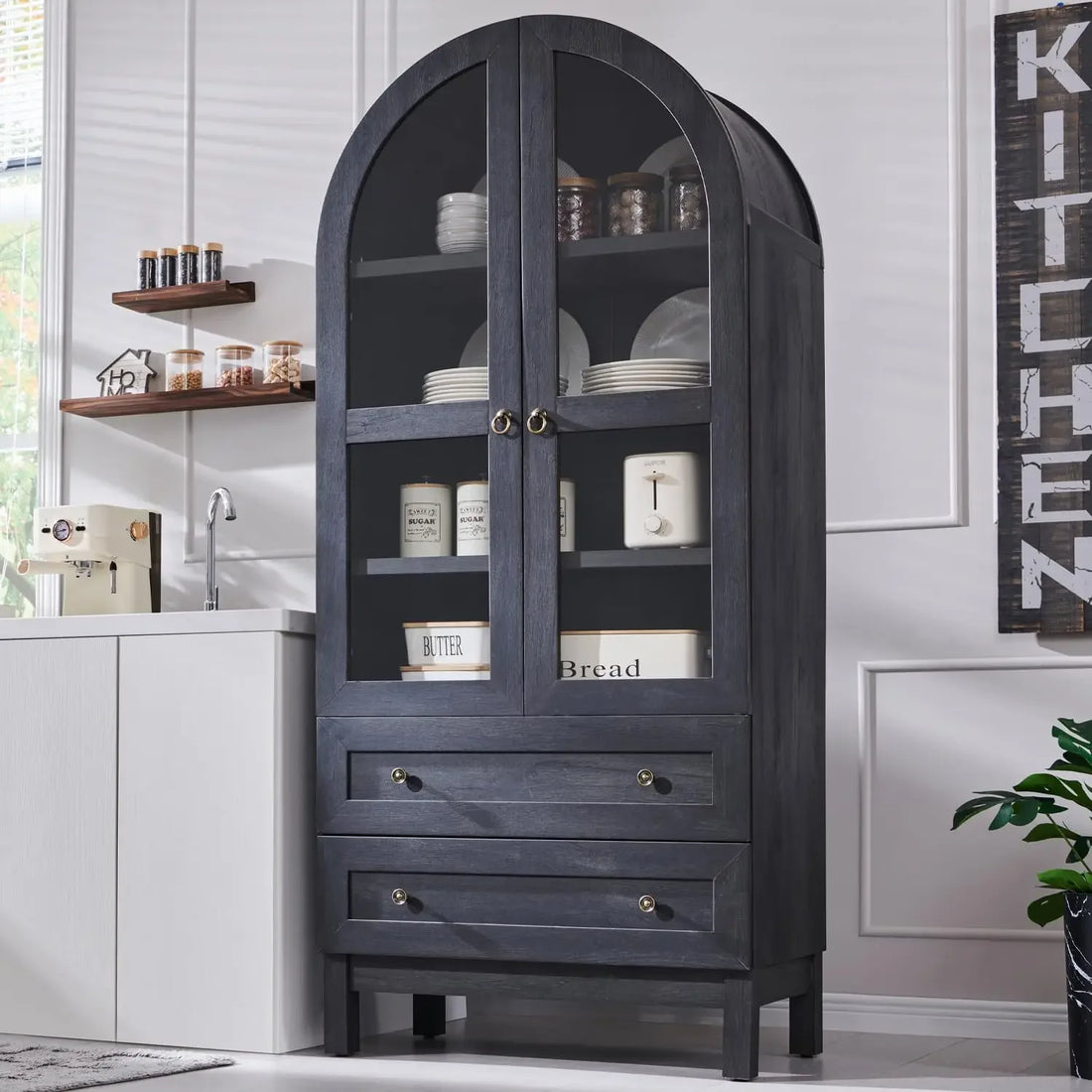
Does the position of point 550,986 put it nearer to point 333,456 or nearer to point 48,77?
point 333,456

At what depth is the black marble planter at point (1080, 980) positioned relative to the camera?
2549mm

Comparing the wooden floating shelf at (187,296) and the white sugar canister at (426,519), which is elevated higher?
the wooden floating shelf at (187,296)

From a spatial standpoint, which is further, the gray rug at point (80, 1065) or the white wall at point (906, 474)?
the white wall at point (906, 474)

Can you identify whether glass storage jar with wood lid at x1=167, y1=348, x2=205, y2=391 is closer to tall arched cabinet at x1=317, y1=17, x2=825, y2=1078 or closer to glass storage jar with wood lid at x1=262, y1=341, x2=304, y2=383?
glass storage jar with wood lid at x1=262, y1=341, x2=304, y2=383

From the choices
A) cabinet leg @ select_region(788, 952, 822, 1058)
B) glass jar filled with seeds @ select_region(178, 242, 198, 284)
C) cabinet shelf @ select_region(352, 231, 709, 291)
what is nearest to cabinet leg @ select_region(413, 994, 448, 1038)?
cabinet leg @ select_region(788, 952, 822, 1058)

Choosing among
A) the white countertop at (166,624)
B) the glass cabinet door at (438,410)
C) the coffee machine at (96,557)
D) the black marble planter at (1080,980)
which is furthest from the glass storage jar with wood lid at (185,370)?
the black marble planter at (1080,980)

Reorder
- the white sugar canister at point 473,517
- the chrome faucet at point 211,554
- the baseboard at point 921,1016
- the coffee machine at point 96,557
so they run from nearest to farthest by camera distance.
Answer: the white sugar canister at point 473,517, the baseboard at point 921,1016, the chrome faucet at point 211,554, the coffee machine at point 96,557

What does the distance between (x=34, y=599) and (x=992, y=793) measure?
241 cm

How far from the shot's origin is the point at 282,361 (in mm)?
3656

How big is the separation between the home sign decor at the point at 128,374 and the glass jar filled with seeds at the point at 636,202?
4.95ft

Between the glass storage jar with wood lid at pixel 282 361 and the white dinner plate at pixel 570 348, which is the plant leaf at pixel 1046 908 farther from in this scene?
the glass storage jar with wood lid at pixel 282 361

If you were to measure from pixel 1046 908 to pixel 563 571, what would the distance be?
3.14 ft

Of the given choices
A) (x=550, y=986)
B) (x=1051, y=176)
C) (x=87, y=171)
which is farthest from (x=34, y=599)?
(x=1051, y=176)

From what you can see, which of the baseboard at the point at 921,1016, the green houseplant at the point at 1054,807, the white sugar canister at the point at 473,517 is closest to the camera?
the green houseplant at the point at 1054,807
